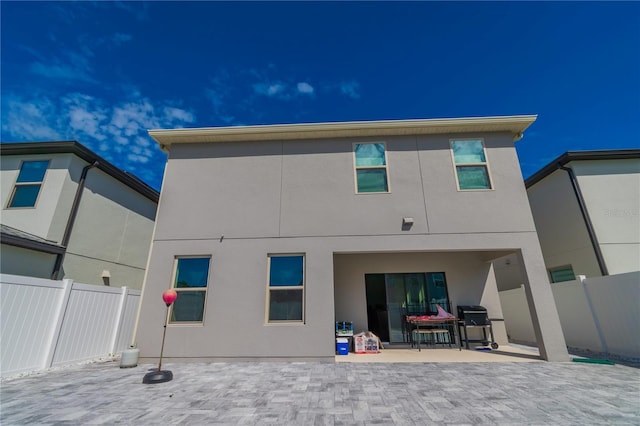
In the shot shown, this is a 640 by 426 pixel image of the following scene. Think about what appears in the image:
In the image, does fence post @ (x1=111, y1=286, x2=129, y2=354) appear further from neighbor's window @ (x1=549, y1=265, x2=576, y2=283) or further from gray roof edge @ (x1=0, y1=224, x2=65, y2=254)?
neighbor's window @ (x1=549, y1=265, x2=576, y2=283)

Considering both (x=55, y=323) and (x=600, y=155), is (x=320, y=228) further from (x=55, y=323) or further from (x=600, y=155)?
A: (x=600, y=155)

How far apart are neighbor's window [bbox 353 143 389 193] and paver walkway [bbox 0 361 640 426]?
4.14 meters

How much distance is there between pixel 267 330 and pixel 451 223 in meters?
5.08

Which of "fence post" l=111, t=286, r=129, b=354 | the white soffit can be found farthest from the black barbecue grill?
"fence post" l=111, t=286, r=129, b=354

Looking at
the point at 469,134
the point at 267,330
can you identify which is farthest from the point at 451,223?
the point at 267,330

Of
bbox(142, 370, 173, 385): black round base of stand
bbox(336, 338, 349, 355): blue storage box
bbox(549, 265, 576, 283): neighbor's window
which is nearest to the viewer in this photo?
bbox(142, 370, 173, 385): black round base of stand

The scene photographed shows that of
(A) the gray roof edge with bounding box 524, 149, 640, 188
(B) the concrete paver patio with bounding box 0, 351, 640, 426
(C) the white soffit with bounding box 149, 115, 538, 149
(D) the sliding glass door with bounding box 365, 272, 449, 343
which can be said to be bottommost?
(B) the concrete paver patio with bounding box 0, 351, 640, 426

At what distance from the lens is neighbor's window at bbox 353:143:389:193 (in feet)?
22.0

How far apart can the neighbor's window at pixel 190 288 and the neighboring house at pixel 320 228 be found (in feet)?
0.09

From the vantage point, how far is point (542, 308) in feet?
18.5

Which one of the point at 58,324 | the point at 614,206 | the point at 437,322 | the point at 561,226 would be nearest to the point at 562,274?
the point at 561,226

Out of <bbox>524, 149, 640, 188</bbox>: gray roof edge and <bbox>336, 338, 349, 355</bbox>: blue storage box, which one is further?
<bbox>524, 149, 640, 188</bbox>: gray roof edge

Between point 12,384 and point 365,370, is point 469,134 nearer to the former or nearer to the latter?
point 365,370

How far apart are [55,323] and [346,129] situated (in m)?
7.93
